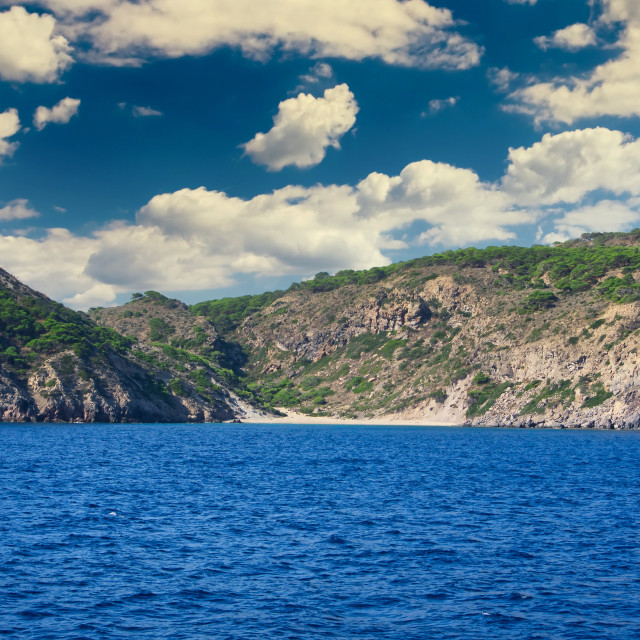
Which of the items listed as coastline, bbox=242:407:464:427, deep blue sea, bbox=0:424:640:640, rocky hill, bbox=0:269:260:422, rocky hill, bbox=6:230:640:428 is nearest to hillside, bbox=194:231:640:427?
rocky hill, bbox=6:230:640:428

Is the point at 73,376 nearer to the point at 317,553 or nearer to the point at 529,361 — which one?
the point at 529,361

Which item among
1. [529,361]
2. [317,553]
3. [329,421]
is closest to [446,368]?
[529,361]

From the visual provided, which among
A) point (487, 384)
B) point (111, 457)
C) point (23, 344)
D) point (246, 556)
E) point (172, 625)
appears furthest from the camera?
point (487, 384)

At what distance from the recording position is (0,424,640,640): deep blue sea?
2136cm

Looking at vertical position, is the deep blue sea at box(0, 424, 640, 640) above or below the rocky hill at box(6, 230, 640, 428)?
below

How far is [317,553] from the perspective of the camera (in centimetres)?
2989

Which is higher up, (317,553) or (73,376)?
(73,376)

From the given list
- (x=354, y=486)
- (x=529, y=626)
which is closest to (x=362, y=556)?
(x=529, y=626)

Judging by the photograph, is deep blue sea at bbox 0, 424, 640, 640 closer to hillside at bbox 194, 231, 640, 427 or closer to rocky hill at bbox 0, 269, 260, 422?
hillside at bbox 194, 231, 640, 427

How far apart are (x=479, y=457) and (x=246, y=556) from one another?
170 ft

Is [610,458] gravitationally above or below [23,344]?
below

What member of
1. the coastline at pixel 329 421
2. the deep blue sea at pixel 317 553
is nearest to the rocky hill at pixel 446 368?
the coastline at pixel 329 421

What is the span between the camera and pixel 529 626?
2100cm

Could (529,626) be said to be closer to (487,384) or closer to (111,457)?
(111,457)
